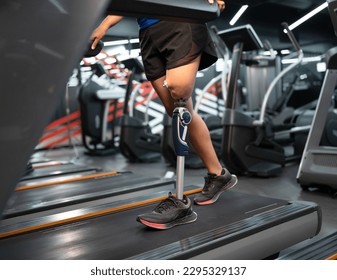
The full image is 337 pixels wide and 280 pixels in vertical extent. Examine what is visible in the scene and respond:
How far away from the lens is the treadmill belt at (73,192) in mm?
2396

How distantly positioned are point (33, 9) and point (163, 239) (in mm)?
1079

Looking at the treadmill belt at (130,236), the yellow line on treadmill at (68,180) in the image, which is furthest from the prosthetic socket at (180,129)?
the yellow line on treadmill at (68,180)

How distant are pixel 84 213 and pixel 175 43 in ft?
3.45

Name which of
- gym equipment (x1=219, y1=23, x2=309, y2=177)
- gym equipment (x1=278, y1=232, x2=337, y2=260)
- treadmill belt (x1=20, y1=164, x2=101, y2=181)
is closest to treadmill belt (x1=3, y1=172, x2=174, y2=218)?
treadmill belt (x1=20, y1=164, x2=101, y2=181)

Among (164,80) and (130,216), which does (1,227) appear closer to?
(130,216)

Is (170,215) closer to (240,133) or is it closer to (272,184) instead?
(272,184)

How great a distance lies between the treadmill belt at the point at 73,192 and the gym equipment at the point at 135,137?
185cm

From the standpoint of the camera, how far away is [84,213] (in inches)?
79.5

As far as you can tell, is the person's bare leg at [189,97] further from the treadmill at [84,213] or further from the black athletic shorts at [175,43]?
the treadmill at [84,213]

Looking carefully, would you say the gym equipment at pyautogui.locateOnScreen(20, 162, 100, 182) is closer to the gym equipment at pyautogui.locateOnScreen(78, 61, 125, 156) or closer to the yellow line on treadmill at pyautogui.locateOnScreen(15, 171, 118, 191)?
the yellow line on treadmill at pyautogui.locateOnScreen(15, 171, 118, 191)

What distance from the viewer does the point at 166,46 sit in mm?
1717

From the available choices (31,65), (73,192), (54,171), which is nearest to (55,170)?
(54,171)

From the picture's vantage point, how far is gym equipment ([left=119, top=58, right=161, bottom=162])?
526 cm

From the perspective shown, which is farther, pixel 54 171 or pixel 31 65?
pixel 54 171
